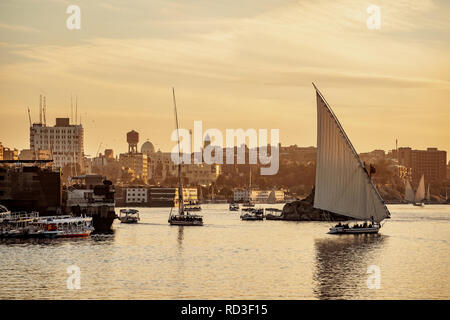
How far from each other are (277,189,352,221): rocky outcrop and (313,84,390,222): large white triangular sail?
6395cm

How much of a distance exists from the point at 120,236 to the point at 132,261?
36.8 m

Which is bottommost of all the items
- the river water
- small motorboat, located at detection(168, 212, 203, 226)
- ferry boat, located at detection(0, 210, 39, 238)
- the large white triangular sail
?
the river water

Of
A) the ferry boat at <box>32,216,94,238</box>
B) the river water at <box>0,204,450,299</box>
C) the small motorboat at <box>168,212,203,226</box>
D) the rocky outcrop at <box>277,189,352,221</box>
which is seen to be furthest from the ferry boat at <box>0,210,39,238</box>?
the rocky outcrop at <box>277,189,352,221</box>

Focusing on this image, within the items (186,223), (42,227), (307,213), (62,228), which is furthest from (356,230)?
(307,213)

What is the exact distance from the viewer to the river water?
5384cm

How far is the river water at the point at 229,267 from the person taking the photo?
53844mm

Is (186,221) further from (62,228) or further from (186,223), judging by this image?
(62,228)

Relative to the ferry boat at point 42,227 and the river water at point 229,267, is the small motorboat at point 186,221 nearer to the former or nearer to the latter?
the ferry boat at point 42,227

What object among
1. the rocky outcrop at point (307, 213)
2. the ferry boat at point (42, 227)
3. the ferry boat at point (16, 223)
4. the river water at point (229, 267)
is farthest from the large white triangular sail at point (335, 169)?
the rocky outcrop at point (307, 213)

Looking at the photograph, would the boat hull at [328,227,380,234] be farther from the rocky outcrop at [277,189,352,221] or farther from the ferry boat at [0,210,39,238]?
the rocky outcrop at [277,189,352,221]

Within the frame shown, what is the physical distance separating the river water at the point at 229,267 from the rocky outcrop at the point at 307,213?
55165 millimetres
